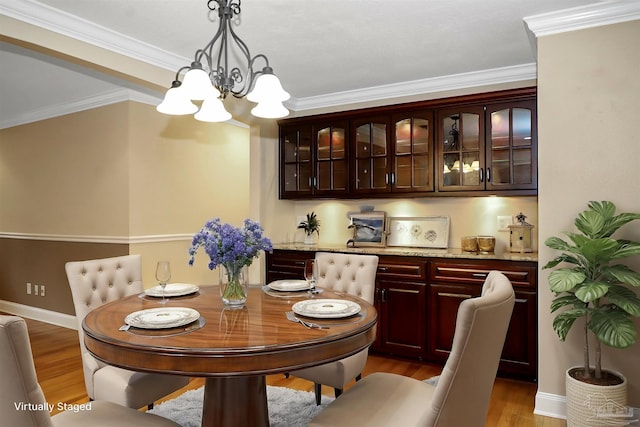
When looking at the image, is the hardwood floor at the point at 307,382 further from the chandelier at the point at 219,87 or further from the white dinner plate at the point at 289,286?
the chandelier at the point at 219,87

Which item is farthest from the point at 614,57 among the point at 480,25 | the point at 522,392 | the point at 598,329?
the point at 522,392

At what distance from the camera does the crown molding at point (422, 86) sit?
371cm

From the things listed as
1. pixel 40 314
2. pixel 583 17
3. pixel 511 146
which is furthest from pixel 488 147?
pixel 40 314

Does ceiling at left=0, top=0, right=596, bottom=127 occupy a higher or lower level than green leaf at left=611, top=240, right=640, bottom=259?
higher

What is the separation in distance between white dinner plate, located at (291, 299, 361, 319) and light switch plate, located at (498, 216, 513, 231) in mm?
2384

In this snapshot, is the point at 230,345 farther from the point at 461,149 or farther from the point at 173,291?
the point at 461,149

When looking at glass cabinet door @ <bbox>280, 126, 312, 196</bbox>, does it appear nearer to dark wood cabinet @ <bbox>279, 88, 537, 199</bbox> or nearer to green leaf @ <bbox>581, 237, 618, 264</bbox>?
dark wood cabinet @ <bbox>279, 88, 537, 199</bbox>

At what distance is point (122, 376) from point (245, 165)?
412 centimetres

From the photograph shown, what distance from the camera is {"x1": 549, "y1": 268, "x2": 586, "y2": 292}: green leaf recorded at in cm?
235

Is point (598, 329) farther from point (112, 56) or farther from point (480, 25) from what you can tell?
point (112, 56)

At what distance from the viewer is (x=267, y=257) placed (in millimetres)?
4492

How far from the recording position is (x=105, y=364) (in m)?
2.03

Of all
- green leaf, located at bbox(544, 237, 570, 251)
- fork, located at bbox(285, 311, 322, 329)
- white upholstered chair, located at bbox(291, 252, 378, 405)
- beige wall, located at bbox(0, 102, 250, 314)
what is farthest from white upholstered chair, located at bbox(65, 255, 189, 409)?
green leaf, located at bbox(544, 237, 570, 251)

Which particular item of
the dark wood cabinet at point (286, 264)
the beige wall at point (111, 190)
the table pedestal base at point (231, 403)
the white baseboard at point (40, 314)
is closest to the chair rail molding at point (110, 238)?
the beige wall at point (111, 190)
